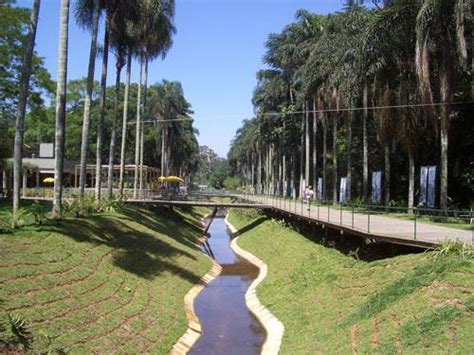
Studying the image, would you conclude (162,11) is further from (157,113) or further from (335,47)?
(157,113)

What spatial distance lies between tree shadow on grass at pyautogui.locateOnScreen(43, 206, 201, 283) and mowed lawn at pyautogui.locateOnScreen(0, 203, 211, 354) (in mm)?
71

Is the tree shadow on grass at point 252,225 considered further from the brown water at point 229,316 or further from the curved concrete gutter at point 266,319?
the curved concrete gutter at point 266,319

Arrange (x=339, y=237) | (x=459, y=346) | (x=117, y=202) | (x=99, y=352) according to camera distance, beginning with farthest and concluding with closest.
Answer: (x=117, y=202), (x=339, y=237), (x=99, y=352), (x=459, y=346)

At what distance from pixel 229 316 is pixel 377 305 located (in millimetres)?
8853

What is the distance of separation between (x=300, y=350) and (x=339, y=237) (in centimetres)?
1083

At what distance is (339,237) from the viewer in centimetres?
2592

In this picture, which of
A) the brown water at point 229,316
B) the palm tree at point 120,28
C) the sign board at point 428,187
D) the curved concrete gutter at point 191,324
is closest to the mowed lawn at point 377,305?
the brown water at point 229,316

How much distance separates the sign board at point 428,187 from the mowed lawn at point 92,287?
12598 millimetres

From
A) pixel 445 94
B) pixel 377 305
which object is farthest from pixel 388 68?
→ pixel 377 305

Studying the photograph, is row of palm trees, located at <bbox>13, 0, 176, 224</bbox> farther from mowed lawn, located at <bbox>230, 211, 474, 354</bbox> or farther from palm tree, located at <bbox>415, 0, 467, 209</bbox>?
palm tree, located at <bbox>415, 0, 467, 209</bbox>

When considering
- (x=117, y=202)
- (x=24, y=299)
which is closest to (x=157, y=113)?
(x=117, y=202)

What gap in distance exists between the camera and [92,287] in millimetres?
18531

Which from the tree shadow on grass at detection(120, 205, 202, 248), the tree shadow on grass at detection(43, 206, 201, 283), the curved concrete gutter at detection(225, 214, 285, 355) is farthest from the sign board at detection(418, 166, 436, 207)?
the tree shadow on grass at detection(120, 205, 202, 248)

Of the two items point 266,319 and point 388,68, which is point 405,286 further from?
point 388,68
